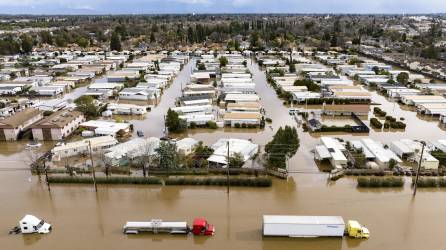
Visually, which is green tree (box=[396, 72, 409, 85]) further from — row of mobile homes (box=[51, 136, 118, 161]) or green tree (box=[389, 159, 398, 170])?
row of mobile homes (box=[51, 136, 118, 161])

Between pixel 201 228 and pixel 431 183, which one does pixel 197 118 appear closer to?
pixel 201 228

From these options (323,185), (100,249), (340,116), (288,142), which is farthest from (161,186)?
(340,116)

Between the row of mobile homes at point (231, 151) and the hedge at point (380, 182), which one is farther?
the row of mobile homes at point (231, 151)

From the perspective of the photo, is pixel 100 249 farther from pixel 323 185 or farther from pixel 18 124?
pixel 18 124

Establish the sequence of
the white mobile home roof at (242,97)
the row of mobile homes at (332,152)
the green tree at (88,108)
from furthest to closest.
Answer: the white mobile home roof at (242,97) < the green tree at (88,108) < the row of mobile homes at (332,152)

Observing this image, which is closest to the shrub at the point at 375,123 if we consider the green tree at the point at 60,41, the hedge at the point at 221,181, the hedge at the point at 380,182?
the hedge at the point at 380,182

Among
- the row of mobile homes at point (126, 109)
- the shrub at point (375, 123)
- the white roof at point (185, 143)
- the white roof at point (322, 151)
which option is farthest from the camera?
the row of mobile homes at point (126, 109)

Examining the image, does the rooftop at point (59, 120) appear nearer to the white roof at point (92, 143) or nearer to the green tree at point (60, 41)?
the white roof at point (92, 143)
